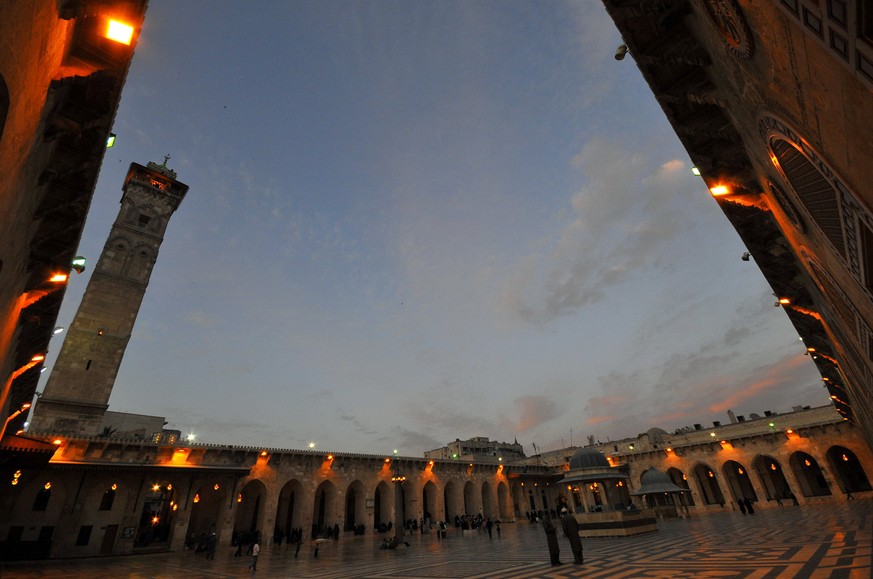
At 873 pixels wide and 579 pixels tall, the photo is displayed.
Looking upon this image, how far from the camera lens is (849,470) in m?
35.7

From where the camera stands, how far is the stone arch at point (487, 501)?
133 feet

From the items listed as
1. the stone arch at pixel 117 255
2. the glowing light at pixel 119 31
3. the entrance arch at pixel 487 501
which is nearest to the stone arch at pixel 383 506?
the entrance arch at pixel 487 501

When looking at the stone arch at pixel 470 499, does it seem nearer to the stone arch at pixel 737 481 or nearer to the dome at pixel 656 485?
the dome at pixel 656 485

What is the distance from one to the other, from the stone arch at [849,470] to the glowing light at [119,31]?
51.0 metres

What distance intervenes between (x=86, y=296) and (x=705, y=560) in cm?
3945

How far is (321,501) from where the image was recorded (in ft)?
137

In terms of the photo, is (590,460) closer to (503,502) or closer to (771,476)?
(503,502)

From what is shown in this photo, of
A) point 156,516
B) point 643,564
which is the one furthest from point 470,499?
point 643,564

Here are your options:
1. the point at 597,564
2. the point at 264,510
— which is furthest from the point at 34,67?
the point at 264,510

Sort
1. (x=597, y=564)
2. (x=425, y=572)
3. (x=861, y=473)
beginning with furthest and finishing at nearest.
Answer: (x=861, y=473)
(x=425, y=572)
(x=597, y=564)

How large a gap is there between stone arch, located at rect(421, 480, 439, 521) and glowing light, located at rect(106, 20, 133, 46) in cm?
3880

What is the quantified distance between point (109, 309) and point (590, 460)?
36067 millimetres

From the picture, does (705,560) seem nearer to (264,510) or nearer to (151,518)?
(264,510)

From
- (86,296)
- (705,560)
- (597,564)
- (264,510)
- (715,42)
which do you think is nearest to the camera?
(715,42)
